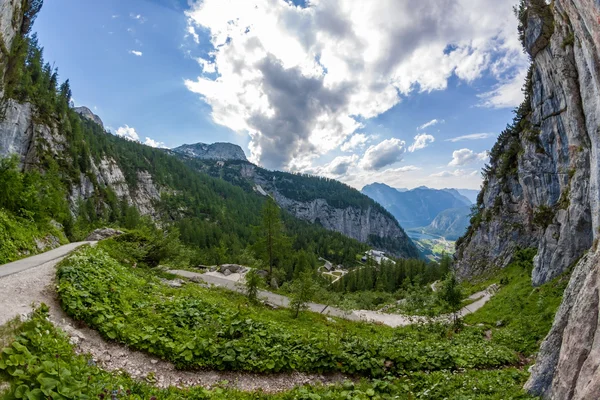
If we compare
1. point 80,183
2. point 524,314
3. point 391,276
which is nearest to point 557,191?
point 524,314

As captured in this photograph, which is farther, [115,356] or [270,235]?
[270,235]

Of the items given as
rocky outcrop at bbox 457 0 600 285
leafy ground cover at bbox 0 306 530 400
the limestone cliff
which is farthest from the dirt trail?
rocky outcrop at bbox 457 0 600 285

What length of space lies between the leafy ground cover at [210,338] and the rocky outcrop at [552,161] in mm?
12562

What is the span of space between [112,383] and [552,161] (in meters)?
51.5

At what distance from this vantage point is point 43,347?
244 inches

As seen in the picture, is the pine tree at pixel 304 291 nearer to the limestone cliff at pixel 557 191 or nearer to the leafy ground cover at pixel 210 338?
the leafy ground cover at pixel 210 338

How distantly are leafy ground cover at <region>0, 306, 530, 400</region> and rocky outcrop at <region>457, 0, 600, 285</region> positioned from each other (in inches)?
466

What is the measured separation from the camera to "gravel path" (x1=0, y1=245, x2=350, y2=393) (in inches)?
311

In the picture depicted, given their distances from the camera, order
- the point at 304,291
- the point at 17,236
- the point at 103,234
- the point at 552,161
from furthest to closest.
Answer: the point at 552,161 < the point at 103,234 < the point at 304,291 < the point at 17,236

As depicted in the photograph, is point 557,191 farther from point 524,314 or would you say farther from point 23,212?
point 23,212

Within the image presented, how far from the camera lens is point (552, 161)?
38156 mm

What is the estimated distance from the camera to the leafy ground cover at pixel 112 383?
4844 millimetres

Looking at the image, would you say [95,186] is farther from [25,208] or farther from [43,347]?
[43,347]

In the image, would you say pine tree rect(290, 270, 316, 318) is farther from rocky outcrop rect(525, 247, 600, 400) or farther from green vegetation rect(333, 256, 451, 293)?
green vegetation rect(333, 256, 451, 293)
